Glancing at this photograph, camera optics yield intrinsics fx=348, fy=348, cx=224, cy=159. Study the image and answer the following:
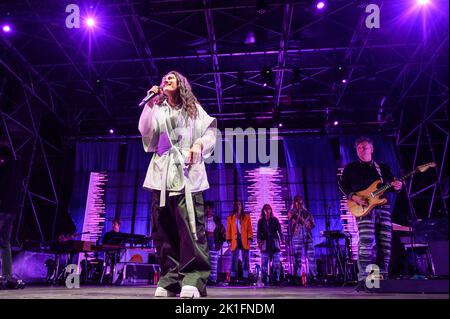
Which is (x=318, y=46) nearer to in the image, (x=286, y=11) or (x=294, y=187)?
(x=286, y=11)

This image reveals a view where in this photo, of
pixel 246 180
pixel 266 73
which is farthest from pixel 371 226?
pixel 246 180

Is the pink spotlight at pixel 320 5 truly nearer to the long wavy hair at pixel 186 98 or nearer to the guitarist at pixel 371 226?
the guitarist at pixel 371 226

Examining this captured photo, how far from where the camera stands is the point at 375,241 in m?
3.41

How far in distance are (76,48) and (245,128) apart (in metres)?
4.69

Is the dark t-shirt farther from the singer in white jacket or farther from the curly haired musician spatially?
the curly haired musician

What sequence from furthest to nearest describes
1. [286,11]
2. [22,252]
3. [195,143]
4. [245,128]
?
[245,128], [22,252], [286,11], [195,143]

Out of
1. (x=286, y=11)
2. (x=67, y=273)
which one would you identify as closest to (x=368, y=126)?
(x=286, y=11)

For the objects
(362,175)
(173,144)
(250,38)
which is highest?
(250,38)

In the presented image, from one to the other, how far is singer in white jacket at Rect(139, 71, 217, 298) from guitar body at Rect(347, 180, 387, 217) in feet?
6.48

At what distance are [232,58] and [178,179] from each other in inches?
254

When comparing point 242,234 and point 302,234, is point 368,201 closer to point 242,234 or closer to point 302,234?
point 302,234

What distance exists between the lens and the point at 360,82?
878 cm

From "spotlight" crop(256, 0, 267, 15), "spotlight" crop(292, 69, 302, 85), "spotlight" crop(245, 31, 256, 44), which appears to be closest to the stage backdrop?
"spotlight" crop(292, 69, 302, 85)

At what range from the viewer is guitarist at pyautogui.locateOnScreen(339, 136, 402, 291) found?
3.38 m
